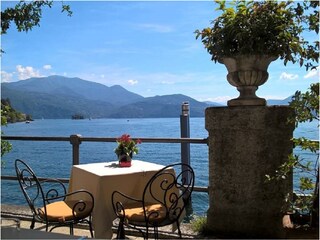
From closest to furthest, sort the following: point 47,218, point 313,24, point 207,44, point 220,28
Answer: point 313,24 → point 47,218 → point 220,28 → point 207,44

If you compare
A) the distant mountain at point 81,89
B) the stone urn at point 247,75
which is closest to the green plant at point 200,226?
the stone urn at point 247,75

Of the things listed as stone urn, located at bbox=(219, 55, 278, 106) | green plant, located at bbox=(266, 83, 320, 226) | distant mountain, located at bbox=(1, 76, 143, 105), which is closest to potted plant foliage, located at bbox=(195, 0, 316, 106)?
stone urn, located at bbox=(219, 55, 278, 106)

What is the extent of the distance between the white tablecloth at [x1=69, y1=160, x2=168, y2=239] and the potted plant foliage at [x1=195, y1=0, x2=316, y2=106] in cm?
104

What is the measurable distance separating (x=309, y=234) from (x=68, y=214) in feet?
6.49

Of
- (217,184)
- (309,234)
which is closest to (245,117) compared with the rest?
(217,184)

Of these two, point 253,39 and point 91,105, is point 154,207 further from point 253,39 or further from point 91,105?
point 91,105

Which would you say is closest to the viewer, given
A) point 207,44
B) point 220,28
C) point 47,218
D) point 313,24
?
point 313,24

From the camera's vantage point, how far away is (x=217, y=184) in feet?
11.0

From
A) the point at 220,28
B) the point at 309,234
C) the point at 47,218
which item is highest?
the point at 220,28

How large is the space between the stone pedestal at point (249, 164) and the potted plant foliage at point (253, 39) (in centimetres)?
18

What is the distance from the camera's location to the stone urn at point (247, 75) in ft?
10.5

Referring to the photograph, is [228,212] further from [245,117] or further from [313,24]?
[313,24]

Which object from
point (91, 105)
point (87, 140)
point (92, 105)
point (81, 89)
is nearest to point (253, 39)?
point (87, 140)

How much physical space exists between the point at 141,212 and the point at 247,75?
57.9 inches
